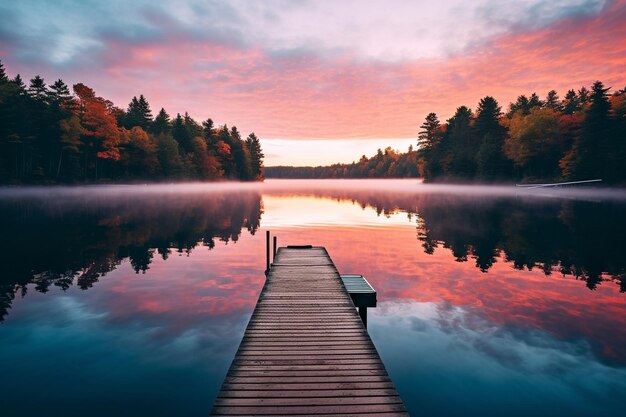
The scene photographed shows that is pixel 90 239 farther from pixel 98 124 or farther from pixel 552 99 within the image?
pixel 552 99

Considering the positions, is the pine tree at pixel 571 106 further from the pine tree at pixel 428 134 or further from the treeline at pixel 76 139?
the treeline at pixel 76 139

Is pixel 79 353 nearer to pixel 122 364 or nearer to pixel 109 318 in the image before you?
pixel 122 364

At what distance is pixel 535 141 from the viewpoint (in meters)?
80.2

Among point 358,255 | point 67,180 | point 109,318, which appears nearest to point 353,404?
point 109,318

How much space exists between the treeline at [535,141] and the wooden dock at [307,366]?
79808 millimetres

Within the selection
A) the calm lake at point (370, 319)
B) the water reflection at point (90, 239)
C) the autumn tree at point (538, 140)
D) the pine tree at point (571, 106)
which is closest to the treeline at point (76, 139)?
the water reflection at point (90, 239)

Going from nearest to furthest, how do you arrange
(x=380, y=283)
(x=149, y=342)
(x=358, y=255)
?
(x=149, y=342) < (x=380, y=283) < (x=358, y=255)

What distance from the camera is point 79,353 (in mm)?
9570

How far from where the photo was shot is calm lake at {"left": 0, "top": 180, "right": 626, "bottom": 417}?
7.95 m

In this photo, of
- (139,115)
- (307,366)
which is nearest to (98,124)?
(139,115)

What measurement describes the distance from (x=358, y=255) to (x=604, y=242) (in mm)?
17491

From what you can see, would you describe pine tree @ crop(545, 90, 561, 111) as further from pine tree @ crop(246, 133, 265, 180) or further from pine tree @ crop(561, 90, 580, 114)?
pine tree @ crop(246, 133, 265, 180)

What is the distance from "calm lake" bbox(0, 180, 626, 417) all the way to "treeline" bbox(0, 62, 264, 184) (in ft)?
188

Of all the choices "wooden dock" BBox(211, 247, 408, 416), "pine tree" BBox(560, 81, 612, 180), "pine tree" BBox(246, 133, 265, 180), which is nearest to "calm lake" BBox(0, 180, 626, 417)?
"wooden dock" BBox(211, 247, 408, 416)
